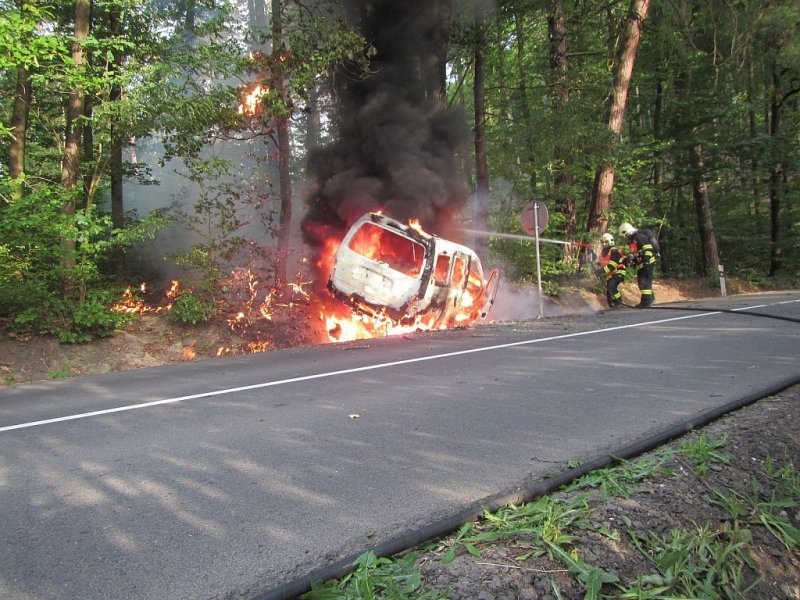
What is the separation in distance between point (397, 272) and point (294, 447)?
6080 millimetres

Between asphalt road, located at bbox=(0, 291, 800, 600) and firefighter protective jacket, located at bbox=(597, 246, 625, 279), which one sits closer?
asphalt road, located at bbox=(0, 291, 800, 600)

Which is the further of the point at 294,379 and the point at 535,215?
the point at 535,215

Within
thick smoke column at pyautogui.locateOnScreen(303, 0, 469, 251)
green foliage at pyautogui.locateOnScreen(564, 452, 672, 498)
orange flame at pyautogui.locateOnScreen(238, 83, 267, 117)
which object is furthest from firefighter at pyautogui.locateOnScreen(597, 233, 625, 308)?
green foliage at pyautogui.locateOnScreen(564, 452, 672, 498)

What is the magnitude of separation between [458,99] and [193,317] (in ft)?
56.0

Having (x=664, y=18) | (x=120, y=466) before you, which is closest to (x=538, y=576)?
(x=120, y=466)

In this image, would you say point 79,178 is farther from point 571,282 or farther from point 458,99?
point 458,99

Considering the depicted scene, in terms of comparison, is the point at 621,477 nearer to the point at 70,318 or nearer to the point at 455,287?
the point at 455,287

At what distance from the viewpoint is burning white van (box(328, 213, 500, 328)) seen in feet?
31.4

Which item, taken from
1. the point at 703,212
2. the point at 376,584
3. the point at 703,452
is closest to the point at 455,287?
the point at 703,452

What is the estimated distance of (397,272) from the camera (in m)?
9.58

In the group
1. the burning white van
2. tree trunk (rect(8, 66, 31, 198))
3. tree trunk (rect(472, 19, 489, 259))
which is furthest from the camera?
tree trunk (rect(472, 19, 489, 259))

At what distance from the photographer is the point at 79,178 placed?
11070mm

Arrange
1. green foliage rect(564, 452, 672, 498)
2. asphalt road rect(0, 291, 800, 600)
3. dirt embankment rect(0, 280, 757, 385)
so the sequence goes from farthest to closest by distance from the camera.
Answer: dirt embankment rect(0, 280, 757, 385)
green foliage rect(564, 452, 672, 498)
asphalt road rect(0, 291, 800, 600)

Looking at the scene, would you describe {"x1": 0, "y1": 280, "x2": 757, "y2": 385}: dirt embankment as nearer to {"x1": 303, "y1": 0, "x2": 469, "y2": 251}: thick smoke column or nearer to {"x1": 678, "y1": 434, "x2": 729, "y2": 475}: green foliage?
{"x1": 303, "y1": 0, "x2": 469, "y2": 251}: thick smoke column
